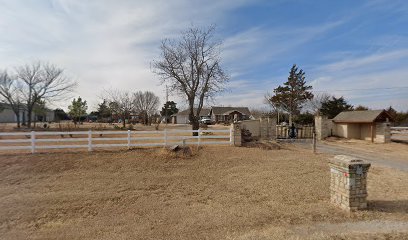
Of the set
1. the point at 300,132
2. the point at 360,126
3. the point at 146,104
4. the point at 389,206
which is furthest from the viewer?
the point at 146,104

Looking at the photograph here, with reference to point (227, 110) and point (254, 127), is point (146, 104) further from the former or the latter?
point (254, 127)

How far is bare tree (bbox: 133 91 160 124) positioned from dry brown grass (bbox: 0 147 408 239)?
39.4 m

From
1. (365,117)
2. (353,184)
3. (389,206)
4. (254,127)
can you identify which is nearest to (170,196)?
(353,184)

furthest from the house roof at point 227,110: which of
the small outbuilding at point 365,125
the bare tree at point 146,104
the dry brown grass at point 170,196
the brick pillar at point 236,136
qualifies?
the dry brown grass at point 170,196

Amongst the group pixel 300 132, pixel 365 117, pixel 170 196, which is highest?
pixel 365 117

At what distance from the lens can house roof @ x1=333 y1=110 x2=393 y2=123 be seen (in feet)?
72.7

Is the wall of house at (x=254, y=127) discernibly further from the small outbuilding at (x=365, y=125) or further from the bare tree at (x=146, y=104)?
the bare tree at (x=146, y=104)

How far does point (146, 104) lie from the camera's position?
55875mm

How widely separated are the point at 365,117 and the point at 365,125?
138 centimetres

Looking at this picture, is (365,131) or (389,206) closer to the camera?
(389,206)

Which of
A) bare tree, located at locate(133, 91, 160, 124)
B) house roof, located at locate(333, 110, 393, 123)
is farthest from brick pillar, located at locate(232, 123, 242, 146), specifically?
bare tree, located at locate(133, 91, 160, 124)

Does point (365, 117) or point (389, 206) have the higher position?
point (365, 117)

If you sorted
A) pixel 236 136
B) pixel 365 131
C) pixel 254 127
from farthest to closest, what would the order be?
pixel 365 131, pixel 254 127, pixel 236 136

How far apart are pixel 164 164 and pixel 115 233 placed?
217 inches
